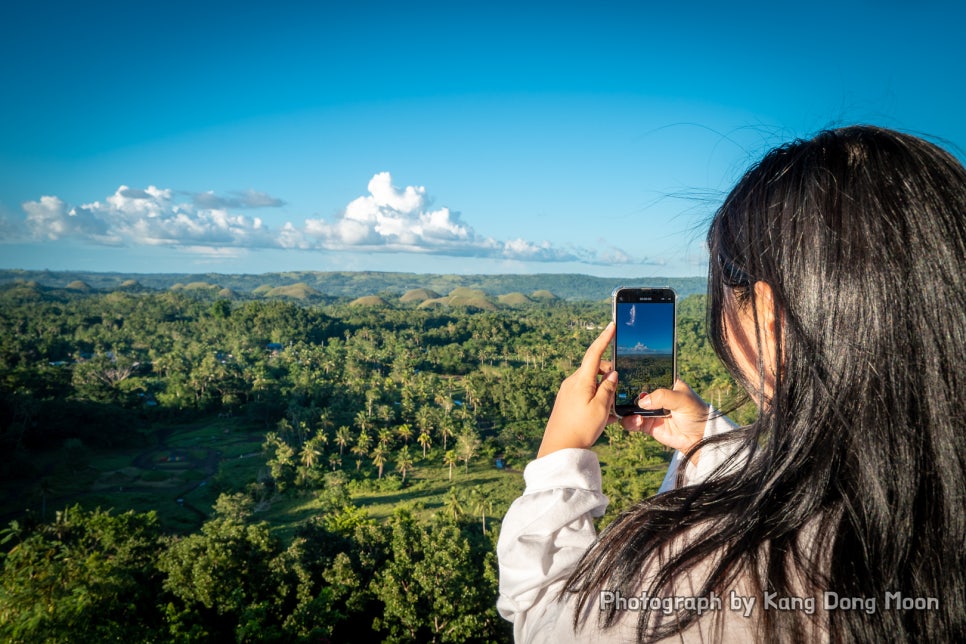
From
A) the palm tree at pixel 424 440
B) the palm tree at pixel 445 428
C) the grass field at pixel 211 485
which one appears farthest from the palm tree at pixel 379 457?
the palm tree at pixel 445 428

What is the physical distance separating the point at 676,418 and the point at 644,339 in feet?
1.08

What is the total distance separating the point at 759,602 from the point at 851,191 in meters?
0.63

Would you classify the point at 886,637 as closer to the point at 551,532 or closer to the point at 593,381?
the point at 551,532

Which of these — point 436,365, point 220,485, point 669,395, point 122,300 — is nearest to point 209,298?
point 122,300

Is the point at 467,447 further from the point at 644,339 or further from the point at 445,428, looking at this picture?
the point at 644,339

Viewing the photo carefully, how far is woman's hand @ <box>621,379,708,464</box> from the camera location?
54.9 inches

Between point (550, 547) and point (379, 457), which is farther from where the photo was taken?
point (379, 457)

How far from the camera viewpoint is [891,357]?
0.72 m

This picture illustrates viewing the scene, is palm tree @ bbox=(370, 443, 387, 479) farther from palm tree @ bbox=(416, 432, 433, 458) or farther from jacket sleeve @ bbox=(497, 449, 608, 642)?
jacket sleeve @ bbox=(497, 449, 608, 642)

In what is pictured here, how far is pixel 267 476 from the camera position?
21.2 meters

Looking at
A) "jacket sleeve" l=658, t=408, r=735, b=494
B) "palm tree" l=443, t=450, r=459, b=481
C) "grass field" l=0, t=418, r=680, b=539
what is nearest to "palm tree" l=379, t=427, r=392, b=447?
"grass field" l=0, t=418, r=680, b=539

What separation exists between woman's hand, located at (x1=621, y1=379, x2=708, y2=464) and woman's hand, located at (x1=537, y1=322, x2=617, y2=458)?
272 mm

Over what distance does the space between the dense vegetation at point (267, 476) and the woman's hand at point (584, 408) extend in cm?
36

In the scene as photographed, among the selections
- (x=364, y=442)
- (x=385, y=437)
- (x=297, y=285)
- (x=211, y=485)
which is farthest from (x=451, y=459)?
(x=297, y=285)
